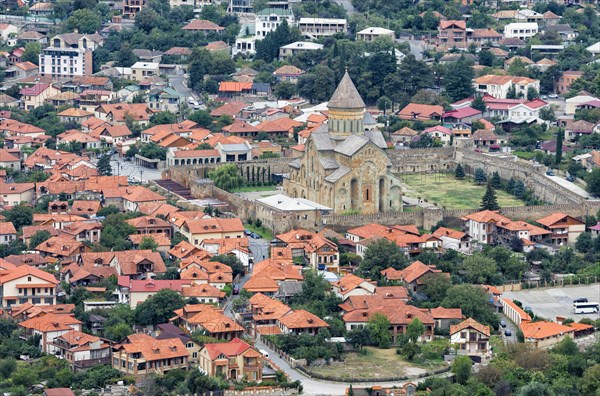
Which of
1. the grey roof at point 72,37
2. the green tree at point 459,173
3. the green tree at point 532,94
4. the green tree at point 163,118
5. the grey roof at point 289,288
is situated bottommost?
the green tree at point 459,173

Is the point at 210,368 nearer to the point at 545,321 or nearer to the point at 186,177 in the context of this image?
the point at 545,321

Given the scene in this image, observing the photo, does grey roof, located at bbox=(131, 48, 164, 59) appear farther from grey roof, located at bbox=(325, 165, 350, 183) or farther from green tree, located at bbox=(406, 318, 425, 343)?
green tree, located at bbox=(406, 318, 425, 343)

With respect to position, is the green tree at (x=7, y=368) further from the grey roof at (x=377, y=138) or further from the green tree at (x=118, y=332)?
the grey roof at (x=377, y=138)

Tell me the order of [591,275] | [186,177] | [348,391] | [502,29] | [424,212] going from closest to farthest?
[348,391] < [591,275] < [424,212] < [186,177] < [502,29]

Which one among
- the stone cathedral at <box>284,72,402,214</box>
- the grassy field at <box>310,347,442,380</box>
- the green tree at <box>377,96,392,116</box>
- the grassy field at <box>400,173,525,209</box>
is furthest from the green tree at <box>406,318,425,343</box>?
the green tree at <box>377,96,392,116</box>

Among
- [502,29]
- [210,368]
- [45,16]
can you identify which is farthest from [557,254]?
[45,16]

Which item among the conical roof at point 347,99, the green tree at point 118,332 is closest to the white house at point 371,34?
the conical roof at point 347,99

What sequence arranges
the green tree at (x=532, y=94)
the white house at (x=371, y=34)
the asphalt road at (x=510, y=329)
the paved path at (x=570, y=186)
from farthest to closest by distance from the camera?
the white house at (x=371, y=34)
the green tree at (x=532, y=94)
the paved path at (x=570, y=186)
the asphalt road at (x=510, y=329)
